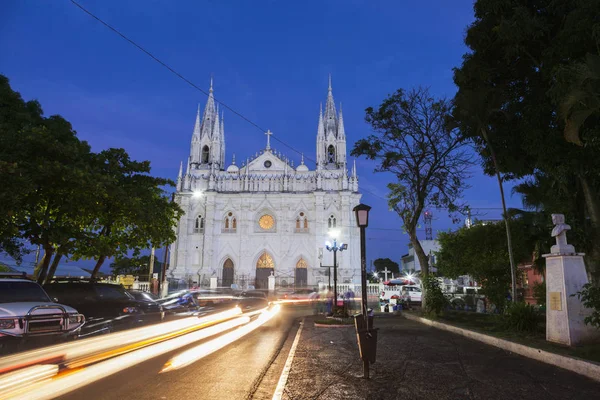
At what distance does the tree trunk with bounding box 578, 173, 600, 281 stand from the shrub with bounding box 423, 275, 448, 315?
5.21m

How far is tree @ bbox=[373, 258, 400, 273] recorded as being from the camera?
3406 inches

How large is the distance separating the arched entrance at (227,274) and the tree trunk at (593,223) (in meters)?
33.9

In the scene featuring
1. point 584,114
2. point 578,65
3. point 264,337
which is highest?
point 578,65

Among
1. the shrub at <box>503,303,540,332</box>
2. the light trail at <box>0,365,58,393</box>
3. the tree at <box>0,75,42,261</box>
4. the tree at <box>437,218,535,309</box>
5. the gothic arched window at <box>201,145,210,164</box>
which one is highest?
the gothic arched window at <box>201,145,210,164</box>

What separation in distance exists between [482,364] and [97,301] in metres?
10.4

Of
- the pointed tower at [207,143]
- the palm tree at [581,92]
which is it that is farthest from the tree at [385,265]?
the palm tree at [581,92]

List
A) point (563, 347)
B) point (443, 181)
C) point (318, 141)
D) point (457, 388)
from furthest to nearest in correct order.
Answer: point (318, 141)
point (443, 181)
point (563, 347)
point (457, 388)

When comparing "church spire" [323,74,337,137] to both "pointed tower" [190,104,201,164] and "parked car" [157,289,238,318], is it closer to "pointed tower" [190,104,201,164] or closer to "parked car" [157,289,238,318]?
"pointed tower" [190,104,201,164]

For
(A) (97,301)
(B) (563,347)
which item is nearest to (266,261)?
(A) (97,301)

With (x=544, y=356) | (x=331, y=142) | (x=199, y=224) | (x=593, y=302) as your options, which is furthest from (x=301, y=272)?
(x=593, y=302)

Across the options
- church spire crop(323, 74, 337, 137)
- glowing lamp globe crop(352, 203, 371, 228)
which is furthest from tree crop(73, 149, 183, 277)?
church spire crop(323, 74, 337, 137)

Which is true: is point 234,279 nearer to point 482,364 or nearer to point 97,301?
point 97,301

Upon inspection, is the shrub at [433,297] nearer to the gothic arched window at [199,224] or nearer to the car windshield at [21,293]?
the car windshield at [21,293]

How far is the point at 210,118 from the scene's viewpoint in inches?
1801
